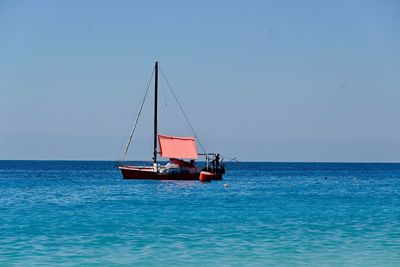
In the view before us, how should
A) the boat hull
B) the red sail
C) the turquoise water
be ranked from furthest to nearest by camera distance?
1. the red sail
2. the boat hull
3. the turquoise water

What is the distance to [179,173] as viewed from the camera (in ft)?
257

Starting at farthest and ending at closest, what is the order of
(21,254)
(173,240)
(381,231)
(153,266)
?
(381,231)
(173,240)
(21,254)
(153,266)

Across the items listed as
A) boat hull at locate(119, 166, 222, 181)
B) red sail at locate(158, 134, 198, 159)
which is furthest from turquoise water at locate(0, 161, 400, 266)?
red sail at locate(158, 134, 198, 159)

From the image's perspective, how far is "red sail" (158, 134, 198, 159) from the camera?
79812mm

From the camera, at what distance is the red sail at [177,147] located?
3142 inches

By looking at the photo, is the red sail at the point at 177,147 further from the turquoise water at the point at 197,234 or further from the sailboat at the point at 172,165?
the turquoise water at the point at 197,234

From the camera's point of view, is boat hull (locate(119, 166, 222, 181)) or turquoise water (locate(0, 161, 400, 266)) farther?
boat hull (locate(119, 166, 222, 181))

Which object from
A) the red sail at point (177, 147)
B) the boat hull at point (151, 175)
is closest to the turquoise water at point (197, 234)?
the boat hull at point (151, 175)

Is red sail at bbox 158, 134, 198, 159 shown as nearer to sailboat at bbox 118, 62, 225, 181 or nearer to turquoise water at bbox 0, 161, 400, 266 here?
sailboat at bbox 118, 62, 225, 181

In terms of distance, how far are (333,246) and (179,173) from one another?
53.8m

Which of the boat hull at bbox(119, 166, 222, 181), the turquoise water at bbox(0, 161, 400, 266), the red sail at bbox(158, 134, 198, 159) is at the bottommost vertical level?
the turquoise water at bbox(0, 161, 400, 266)

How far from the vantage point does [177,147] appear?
266ft

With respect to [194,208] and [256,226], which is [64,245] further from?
[194,208]

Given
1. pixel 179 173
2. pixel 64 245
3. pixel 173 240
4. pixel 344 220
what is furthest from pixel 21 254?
pixel 179 173
